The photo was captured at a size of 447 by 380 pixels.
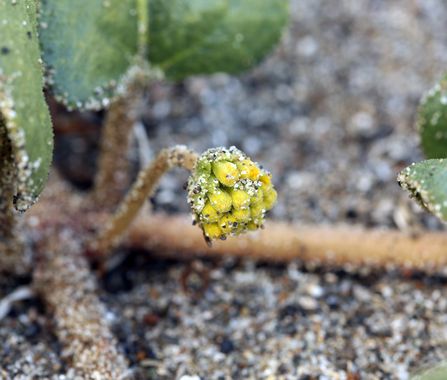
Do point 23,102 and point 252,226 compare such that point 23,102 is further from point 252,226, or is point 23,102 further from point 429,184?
point 429,184

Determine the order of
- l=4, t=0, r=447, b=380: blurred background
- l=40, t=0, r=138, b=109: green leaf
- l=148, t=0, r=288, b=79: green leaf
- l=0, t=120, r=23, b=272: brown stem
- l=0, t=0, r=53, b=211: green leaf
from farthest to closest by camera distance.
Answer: l=148, t=0, r=288, b=79: green leaf, l=4, t=0, r=447, b=380: blurred background, l=40, t=0, r=138, b=109: green leaf, l=0, t=120, r=23, b=272: brown stem, l=0, t=0, r=53, b=211: green leaf

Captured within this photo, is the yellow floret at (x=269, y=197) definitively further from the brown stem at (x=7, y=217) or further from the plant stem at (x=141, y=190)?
the brown stem at (x=7, y=217)

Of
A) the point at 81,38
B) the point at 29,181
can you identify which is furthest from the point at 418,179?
the point at 81,38

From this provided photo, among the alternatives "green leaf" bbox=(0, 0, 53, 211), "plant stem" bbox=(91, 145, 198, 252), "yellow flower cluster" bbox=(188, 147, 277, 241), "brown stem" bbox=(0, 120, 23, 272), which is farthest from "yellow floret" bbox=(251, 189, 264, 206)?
"brown stem" bbox=(0, 120, 23, 272)

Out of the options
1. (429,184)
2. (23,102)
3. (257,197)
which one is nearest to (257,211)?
(257,197)

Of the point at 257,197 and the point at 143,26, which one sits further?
the point at 143,26

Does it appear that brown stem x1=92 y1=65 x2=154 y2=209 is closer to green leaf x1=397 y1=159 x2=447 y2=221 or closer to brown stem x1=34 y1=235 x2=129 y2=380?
brown stem x1=34 y1=235 x2=129 y2=380
